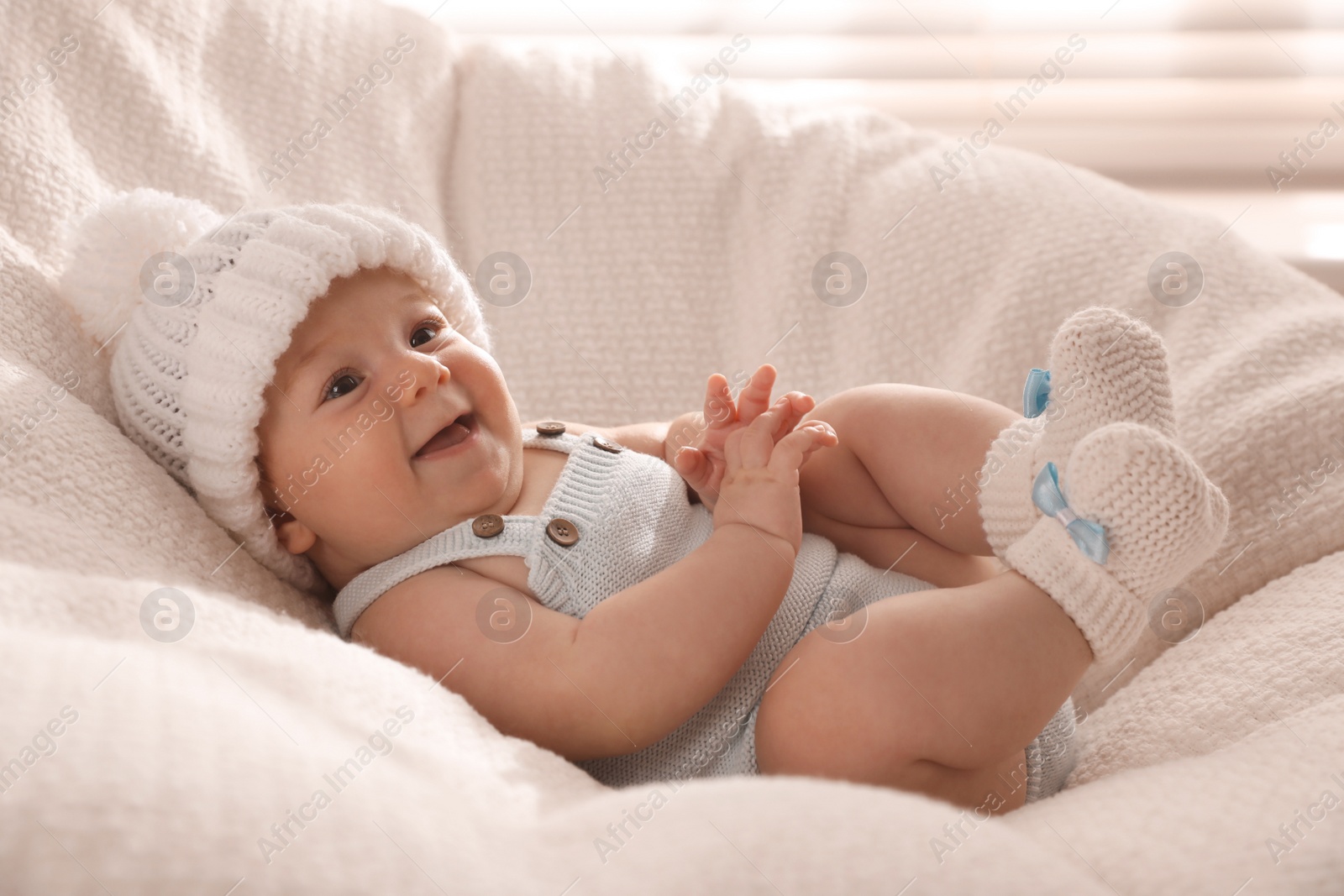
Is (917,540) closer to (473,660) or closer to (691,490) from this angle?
(691,490)

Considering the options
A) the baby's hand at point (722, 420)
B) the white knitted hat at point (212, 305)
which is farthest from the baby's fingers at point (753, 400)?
the white knitted hat at point (212, 305)

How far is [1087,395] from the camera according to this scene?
33.3 inches

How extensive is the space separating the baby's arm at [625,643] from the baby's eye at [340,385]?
192 millimetres

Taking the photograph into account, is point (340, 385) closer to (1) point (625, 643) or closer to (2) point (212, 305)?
(2) point (212, 305)

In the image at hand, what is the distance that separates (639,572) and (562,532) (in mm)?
78

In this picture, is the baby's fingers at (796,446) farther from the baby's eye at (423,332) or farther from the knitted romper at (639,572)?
the baby's eye at (423,332)

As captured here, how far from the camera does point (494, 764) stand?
739 mm

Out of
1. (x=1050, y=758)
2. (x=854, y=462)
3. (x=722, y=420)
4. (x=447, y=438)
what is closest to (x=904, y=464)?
(x=854, y=462)

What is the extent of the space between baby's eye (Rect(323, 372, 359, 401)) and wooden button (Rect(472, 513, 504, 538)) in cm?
16

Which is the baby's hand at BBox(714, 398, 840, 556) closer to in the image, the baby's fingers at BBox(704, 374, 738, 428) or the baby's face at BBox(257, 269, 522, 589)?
the baby's fingers at BBox(704, 374, 738, 428)

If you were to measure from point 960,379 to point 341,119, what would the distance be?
815 mm

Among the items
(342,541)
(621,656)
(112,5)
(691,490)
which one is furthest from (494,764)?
(112,5)

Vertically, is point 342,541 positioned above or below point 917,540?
below

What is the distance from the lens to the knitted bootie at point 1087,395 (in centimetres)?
84
